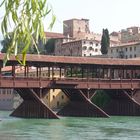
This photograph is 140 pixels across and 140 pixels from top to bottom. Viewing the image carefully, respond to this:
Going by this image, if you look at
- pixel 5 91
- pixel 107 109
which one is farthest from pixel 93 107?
Result: pixel 5 91

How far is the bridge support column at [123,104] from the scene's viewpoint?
157 ft

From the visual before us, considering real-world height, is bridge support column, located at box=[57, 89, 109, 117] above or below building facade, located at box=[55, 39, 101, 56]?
below

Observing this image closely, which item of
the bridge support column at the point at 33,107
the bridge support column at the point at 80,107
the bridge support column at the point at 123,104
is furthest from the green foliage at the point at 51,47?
the bridge support column at the point at 33,107

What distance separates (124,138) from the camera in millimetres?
23938

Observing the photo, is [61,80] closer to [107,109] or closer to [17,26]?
[107,109]

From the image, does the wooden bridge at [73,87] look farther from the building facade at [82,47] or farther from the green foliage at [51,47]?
the green foliage at [51,47]

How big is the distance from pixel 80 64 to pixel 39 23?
4305 cm

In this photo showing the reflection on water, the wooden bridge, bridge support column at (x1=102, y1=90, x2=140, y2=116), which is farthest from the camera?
bridge support column at (x1=102, y1=90, x2=140, y2=116)

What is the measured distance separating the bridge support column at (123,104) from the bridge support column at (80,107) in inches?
189

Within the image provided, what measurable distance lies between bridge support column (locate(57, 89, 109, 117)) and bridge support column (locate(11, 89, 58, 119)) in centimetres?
391

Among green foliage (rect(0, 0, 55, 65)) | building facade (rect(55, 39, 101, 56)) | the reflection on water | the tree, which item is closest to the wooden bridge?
the reflection on water

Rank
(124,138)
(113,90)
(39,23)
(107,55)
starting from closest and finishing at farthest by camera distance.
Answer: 1. (39,23)
2. (124,138)
3. (113,90)
4. (107,55)

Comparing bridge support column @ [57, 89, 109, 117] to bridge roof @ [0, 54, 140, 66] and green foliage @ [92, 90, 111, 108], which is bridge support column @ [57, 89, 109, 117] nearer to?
bridge roof @ [0, 54, 140, 66]

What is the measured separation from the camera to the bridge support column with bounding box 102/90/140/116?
47.8 metres
